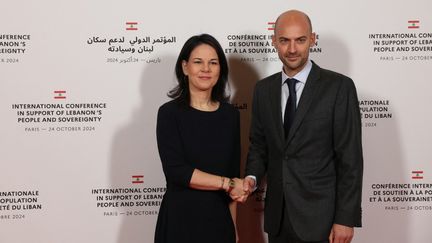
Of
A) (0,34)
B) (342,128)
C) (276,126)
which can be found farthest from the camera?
(0,34)

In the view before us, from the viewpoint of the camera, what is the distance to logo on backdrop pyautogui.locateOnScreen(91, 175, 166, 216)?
121 inches

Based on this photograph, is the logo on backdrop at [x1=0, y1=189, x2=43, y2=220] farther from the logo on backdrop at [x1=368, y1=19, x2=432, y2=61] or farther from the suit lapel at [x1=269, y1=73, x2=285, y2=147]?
the logo on backdrop at [x1=368, y1=19, x2=432, y2=61]

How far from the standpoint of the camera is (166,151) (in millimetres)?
2232

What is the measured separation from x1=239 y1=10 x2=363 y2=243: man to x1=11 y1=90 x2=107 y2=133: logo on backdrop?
1.32 m

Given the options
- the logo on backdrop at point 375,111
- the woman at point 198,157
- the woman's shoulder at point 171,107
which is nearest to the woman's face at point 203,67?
the woman at point 198,157

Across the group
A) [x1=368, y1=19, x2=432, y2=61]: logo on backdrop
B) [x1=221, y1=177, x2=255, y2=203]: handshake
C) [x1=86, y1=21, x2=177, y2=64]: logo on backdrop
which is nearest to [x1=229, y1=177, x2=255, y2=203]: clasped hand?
[x1=221, y1=177, x2=255, y2=203]: handshake

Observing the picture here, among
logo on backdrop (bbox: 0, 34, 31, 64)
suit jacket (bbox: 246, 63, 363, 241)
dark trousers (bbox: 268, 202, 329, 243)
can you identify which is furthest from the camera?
logo on backdrop (bbox: 0, 34, 31, 64)

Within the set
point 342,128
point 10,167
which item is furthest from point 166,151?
point 10,167

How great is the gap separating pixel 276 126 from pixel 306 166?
0.25m

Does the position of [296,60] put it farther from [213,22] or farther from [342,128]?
[213,22]

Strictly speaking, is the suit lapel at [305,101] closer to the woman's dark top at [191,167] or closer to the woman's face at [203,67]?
the woman's dark top at [191,167]

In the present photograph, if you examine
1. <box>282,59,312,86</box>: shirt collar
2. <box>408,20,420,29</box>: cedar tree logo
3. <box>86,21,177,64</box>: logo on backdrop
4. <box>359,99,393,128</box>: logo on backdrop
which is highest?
<box>408,20,420,29</box>: cedar tree logo

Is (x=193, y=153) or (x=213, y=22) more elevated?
(x=213, y=22)

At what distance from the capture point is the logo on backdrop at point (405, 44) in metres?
3.01
